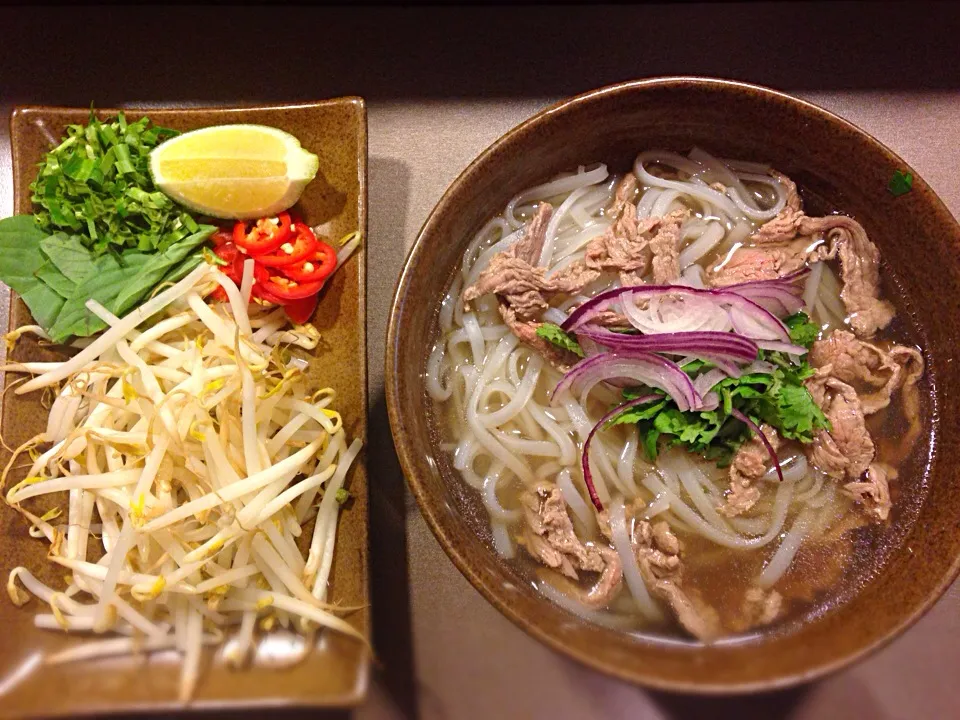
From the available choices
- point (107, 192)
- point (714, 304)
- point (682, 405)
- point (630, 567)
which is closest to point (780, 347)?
point (714, 304)

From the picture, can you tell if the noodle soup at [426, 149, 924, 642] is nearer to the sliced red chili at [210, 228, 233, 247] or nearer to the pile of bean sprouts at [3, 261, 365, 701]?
the pile of bean sprouts at [3, 261, 365, 701]

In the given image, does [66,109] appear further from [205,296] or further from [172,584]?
[172,584]

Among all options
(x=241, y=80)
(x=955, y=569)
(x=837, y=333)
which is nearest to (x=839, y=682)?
(x=955, y=569)

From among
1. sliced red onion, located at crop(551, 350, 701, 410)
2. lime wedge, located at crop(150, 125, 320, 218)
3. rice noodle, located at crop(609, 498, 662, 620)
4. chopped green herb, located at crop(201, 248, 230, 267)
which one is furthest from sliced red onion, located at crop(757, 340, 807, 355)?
chopped green herb, located at crop(201, 248, 230, 267)

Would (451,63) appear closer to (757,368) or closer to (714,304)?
(714,304)

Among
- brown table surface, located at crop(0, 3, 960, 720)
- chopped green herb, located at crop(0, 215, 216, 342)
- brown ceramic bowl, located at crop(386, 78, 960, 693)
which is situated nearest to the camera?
brown ceramic bowl, located at crop(386, 78, 960, 693)

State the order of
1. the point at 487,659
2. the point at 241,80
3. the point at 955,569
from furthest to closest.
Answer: the point at 241,80 < the point at 487,659 < the point at 955,569
